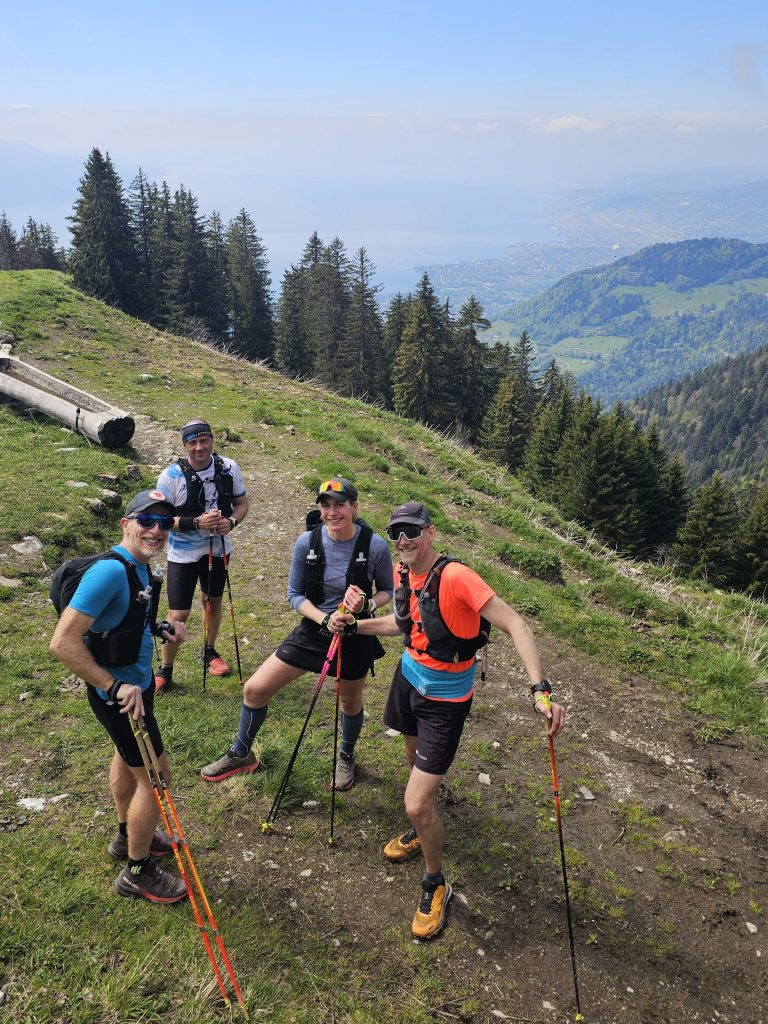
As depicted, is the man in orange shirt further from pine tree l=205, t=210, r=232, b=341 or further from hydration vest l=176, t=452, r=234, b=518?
pine tree l=205, t=210, r=232, b=341

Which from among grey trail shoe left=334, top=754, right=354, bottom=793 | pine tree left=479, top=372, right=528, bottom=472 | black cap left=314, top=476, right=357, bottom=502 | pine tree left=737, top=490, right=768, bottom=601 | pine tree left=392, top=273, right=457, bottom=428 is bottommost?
pine tree left=737, top=490, right=768, bottom=601

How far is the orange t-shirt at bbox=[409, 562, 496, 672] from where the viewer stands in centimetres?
437

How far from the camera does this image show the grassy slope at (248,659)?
4008mm

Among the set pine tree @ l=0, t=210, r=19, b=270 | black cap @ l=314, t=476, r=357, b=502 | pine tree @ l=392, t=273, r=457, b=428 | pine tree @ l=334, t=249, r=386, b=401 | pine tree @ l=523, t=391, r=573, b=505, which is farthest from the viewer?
pine tree @ l=0, t=210, r=19, b=270

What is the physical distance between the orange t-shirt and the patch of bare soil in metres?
2.08

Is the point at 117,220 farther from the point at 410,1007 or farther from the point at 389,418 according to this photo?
the point at 410,1007

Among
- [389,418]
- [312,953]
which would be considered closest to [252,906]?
[312,953]

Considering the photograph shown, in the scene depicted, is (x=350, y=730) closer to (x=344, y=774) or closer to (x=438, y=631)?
(x=344, y=774)

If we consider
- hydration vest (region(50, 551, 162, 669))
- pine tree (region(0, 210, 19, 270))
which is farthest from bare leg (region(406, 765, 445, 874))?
pine tree (region(0, 210, 19, 270))

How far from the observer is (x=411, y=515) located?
457 centimetres

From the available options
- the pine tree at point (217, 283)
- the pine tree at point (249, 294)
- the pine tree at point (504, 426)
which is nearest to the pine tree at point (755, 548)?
the pine tree at point (504, 426)

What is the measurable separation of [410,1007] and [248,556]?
797 centimetres

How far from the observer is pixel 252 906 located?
470cm

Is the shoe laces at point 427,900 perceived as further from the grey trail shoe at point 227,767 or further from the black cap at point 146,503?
the black cap at point 146,503
